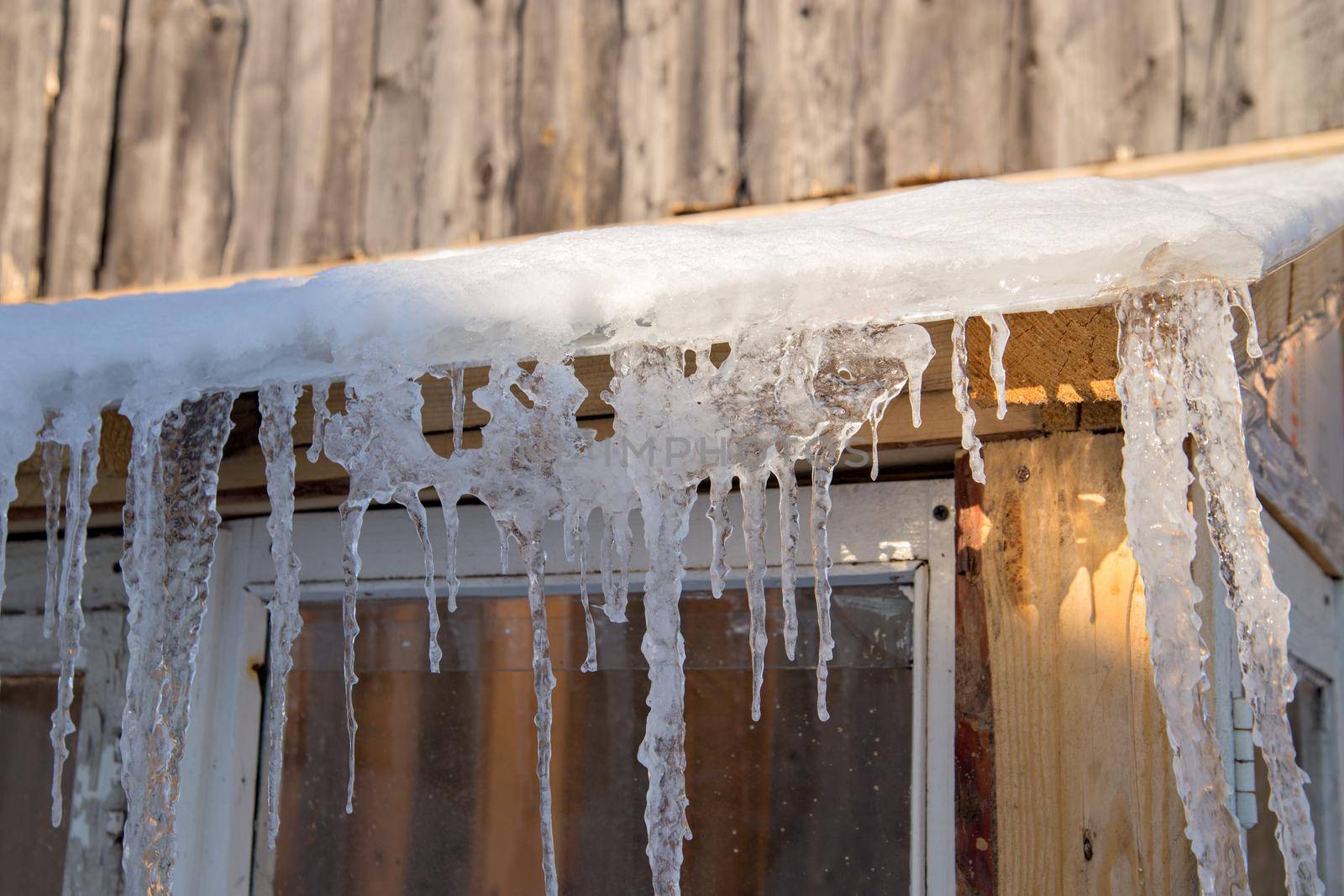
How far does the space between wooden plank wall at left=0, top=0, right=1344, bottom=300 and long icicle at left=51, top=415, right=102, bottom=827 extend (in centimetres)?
145

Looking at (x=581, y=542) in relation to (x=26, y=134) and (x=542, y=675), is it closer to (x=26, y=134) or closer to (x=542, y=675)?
(x=542, y=675)

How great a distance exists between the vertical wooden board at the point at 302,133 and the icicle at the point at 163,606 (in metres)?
1.47

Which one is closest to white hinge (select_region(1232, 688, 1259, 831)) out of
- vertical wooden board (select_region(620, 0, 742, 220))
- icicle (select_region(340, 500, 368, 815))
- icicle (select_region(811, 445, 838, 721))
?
icicle (select_region(811, 445, 838, 721))

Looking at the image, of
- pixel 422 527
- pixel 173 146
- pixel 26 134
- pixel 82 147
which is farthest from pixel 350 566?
pixel 26 134

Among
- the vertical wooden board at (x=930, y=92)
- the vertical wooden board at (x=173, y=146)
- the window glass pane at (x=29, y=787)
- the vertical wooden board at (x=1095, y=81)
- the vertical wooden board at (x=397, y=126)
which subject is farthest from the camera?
the vertical wooden board at (x=173, y=146)

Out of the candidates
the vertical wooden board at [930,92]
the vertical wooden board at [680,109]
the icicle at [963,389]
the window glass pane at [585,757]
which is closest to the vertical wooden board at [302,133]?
the vertical wooden board at [680,109]

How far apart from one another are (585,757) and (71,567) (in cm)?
96

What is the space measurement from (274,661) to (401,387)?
577 mm

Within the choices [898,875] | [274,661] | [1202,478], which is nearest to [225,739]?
[274,661]

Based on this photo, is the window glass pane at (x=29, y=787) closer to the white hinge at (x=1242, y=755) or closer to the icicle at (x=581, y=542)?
the icicle at (x=581, y=542)

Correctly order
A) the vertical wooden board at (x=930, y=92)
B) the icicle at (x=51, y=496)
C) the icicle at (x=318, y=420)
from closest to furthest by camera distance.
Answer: the icicle at (x=318, y=420) < the icicle at (x=51, y=496) < the vertical wooden board at (x=930, y=92)

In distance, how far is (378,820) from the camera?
7.73 feet

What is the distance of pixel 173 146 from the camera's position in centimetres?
347

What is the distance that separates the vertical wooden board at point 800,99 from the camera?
2.89 meters
